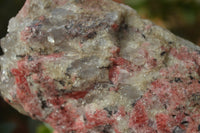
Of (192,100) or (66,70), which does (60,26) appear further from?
(192,100)

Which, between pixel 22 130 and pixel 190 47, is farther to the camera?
pixel 22 130

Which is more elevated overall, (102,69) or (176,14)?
(102,69)

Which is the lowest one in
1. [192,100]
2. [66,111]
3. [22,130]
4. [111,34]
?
[22,130]

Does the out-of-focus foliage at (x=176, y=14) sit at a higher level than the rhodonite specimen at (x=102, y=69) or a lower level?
lower

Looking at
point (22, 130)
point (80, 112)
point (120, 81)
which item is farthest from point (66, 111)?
point (22, 130)

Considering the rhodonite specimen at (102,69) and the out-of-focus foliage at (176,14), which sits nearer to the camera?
the rhodonite specimen at (102,69)

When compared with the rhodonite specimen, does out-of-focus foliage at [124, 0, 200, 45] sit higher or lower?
lower

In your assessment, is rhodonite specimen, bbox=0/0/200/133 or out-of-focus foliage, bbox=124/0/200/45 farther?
out-of-focus foliage, bbox=124/0/200/45

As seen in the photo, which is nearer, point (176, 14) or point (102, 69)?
point (102, 69)
